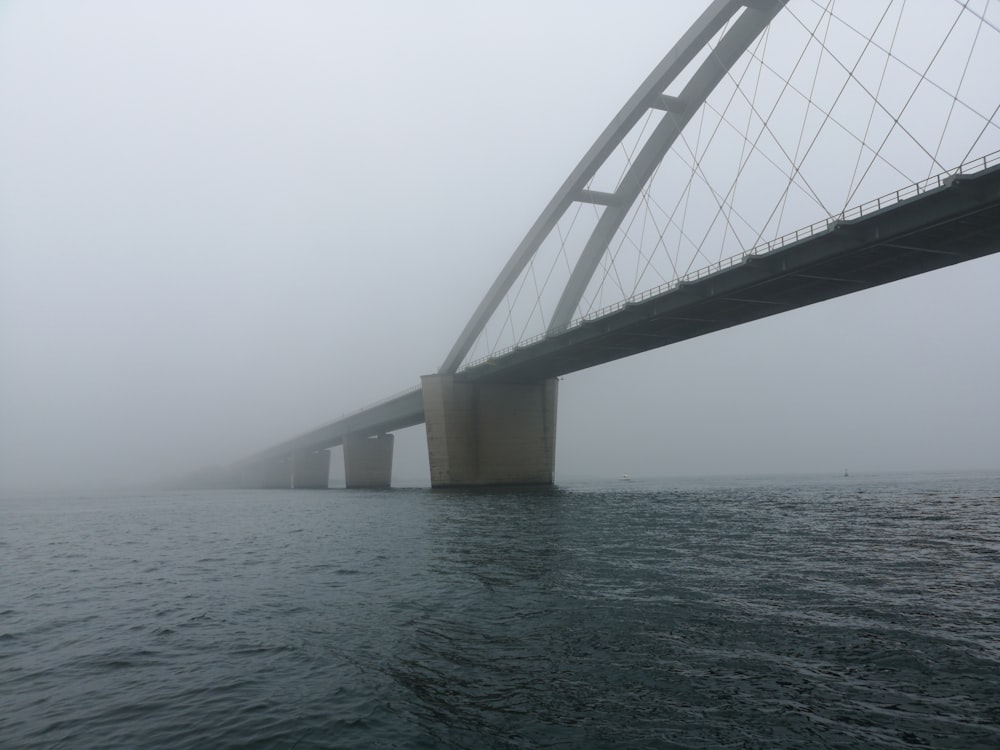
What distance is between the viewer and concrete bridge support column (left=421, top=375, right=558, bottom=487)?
67.2 m

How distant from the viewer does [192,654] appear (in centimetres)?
991

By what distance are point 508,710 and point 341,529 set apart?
24.9 meters

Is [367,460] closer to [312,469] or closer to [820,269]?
[312,469]

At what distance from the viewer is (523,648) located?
9422mm

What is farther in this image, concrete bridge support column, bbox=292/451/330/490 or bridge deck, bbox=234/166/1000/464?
concrete bridge support column, bbox=292/451/330/490

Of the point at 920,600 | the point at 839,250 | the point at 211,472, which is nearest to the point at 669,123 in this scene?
the point at 839,250

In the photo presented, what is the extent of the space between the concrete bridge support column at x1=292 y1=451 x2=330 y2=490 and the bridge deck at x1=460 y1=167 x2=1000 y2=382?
88.0 m

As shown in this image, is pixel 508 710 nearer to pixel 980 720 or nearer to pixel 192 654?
pixel 980 720

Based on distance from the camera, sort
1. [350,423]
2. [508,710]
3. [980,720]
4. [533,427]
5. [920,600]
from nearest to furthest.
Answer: [980,720]
[508,710]
[920,600]
[533,427]
[350,423]

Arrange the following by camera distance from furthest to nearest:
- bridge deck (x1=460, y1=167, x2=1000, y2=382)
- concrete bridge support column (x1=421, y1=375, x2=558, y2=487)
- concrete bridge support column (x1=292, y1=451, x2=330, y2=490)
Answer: concrete bridge support column (x1=292, y1=451, x2=330, y2=490), concrete bridge support column (x1=421, y1=375, x2=558, y2=487), bridge deck (x1=460, y1=167, x2=1000, y2=382)

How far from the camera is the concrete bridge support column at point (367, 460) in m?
104

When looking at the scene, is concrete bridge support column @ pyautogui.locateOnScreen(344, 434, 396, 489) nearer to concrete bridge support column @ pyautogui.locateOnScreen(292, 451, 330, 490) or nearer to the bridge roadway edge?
concrete bridge support column @ pyautogui.locateOnScreen(292, 451, 330, 490)

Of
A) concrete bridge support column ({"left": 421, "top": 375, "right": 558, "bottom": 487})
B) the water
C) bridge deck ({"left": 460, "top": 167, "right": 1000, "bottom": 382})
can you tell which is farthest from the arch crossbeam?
the water

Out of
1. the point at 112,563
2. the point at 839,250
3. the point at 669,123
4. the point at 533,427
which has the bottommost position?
the point at 112,563
